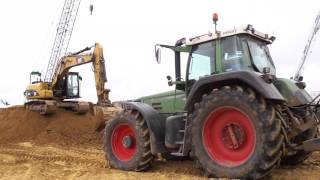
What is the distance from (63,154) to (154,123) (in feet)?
18.9

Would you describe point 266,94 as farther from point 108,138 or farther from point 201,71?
point 108,138

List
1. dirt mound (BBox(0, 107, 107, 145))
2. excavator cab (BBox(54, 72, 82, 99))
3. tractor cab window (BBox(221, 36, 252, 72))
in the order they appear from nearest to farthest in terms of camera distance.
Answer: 1. tractor cab window (BBox(221, 36, 252, 72))
2. dirt mound (BBox(0, 107, 107, 145))
3. excavator cab (BBox(54, 72, 82, 99))

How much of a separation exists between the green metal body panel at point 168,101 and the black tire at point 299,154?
2254 millimetres

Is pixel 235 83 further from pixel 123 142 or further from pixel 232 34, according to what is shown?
pixel 123 142

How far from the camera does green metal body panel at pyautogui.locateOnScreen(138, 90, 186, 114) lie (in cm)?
952

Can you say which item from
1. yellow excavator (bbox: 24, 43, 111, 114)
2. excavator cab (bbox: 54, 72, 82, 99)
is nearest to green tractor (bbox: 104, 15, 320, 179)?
yellow excavator (bbox: 24, 43, 111, 114)

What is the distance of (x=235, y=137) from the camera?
7.75 meters

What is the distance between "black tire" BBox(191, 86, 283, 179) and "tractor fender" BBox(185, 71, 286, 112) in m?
0.15

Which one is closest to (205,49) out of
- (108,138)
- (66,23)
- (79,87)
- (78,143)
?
(108,138)

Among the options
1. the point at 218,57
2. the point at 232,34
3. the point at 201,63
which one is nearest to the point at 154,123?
the point at 201,63

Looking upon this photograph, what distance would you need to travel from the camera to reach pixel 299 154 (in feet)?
29.8

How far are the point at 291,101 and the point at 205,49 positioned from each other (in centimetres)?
191

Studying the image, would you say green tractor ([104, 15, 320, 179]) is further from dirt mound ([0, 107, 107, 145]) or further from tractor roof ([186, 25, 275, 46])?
dirt mound ([0, 107, 107, 145])

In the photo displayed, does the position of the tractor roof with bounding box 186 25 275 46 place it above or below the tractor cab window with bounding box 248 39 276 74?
above
